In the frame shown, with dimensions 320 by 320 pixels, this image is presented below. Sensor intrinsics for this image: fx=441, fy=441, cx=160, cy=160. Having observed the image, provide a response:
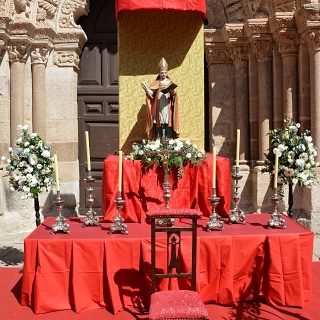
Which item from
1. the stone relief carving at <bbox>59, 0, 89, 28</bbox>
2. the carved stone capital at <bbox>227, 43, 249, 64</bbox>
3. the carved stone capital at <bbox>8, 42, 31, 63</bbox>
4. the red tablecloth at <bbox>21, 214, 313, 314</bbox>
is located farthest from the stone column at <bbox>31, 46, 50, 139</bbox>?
the red tablecloth at <bbox>21, 214, 313, 314</bbox>

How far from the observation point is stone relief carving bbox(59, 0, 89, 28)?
750cm

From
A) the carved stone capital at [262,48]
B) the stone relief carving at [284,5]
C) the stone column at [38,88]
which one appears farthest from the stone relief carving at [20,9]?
the stone relief carving at [284,5]

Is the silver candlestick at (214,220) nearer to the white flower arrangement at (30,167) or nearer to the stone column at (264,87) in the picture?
the white flower arrangement at (30,167)

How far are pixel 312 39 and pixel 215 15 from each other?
1868mm

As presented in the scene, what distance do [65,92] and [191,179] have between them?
11.5 feet

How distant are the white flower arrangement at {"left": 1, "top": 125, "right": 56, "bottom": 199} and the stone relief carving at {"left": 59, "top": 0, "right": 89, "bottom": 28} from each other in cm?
316

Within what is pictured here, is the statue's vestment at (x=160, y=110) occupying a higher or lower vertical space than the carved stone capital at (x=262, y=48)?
lower

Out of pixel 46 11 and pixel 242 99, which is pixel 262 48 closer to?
pixel 242 99

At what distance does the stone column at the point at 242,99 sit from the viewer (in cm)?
739

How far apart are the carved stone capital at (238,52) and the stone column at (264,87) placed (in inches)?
9.3

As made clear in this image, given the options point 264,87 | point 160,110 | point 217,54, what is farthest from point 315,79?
point 160,110

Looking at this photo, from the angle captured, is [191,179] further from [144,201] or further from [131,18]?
[131,18]

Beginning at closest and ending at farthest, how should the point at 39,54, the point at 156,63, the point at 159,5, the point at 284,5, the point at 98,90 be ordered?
the point at 159,5
the point at 156,63
the point at 284,5
the point at 39,54
the point at 98,90

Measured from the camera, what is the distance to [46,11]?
7301 mm
